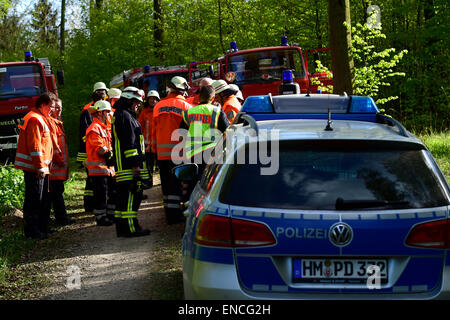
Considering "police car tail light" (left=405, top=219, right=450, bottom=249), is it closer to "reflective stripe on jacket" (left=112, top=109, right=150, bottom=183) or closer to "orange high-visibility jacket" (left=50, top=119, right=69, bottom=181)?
"reflective stripe on jacket" (left=112, top=109, right=150, bottom=183)

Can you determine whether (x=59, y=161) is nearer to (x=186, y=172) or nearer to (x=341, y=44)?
(x=186, y=172)

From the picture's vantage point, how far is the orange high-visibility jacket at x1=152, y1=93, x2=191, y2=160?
916 centimetres

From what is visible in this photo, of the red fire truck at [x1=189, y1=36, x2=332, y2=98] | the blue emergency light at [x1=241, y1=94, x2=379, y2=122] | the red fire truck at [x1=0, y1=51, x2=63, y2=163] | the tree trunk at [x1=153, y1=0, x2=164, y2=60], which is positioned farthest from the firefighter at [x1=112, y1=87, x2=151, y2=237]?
the tree trunk at [x1=153, y1=0, x2=164, y2=60]

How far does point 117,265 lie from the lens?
6945 millimetres

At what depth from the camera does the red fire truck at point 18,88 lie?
58.9 feet

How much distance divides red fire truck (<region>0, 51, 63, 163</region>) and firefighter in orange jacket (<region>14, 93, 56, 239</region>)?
9.76m

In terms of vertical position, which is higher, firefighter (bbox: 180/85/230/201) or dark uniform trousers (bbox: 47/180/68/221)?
firefighter (bbox: 180/85/230/201)

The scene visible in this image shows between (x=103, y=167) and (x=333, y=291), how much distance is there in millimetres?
6361

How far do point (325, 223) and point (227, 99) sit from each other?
5.98 m

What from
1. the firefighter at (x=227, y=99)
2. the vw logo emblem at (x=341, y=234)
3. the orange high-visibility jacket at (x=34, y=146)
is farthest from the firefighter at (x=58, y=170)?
the vw logo emblem at (x=341, y=234)

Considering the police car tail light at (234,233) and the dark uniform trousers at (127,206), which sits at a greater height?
the police car tail light at (234,233)

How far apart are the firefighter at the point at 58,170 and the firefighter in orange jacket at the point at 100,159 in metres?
0.35

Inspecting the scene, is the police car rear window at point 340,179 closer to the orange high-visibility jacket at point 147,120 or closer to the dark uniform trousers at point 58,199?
the dark uniform trousers at point 58,199

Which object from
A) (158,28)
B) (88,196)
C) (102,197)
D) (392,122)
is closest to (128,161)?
(102,197)
